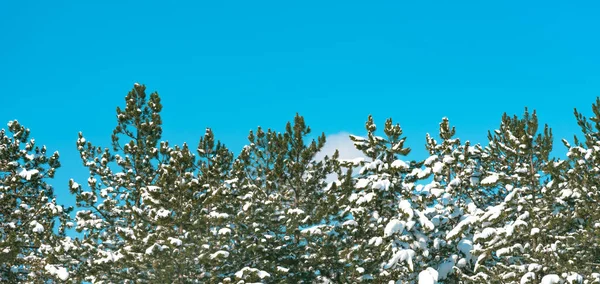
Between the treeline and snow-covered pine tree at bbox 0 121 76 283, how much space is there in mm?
66

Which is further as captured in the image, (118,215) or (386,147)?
(118,215)

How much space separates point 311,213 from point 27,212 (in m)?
11.8

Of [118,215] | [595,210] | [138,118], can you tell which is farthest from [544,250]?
[138,118]

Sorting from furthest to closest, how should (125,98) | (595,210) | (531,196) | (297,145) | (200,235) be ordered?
(125,98) → (297,145) → (200,235) → (531,196) → (595,210)

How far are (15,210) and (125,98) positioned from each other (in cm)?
666

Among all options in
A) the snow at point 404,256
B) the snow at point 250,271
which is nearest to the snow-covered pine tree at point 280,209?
the snow at point 250,271

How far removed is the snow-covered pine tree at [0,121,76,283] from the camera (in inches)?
807

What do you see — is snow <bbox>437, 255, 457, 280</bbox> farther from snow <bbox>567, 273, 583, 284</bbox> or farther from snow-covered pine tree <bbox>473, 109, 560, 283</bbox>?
snow <bbox>567, 273, 583, 284</bbox>

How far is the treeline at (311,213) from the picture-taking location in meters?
15.4

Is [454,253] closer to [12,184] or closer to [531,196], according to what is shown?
[531,196]

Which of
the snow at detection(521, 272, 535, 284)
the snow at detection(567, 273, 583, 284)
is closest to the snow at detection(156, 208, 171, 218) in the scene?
the snow at detection(521, 272, 535, 284)

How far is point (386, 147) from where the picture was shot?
17.1m

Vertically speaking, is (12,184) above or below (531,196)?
above

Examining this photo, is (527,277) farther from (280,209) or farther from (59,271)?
(59,271)
